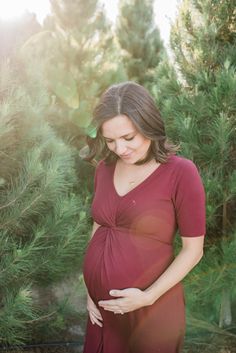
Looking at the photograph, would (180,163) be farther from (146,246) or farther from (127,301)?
(127,301)

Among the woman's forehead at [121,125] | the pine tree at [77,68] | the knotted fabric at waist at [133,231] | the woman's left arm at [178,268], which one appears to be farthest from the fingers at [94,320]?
the pine tree at [77,68]

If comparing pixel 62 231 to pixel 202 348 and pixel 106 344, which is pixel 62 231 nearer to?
pixel 106 344

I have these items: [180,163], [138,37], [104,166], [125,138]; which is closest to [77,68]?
[104,166]

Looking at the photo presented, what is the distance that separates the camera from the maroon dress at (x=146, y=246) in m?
1.93

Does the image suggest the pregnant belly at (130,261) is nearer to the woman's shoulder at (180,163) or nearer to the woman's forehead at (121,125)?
the woman's shoulder at (180,163)

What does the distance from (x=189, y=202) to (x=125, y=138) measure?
41 cm

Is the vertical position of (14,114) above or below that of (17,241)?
above

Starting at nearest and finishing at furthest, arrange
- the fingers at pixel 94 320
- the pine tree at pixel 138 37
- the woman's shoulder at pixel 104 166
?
the fingers at pixel 94 320 < the woman's shoulder at pixel 104 166 < the pine tree at pixel 138 37

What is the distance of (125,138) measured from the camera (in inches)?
78.6

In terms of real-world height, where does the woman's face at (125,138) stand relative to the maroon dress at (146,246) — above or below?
above

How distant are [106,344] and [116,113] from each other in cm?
110

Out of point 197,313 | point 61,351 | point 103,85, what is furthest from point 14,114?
point 103,85

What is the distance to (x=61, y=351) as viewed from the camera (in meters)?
3.72

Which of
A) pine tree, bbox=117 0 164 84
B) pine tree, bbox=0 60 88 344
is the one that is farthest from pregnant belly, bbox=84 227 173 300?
pine tree, bbox=117 0 164 84
